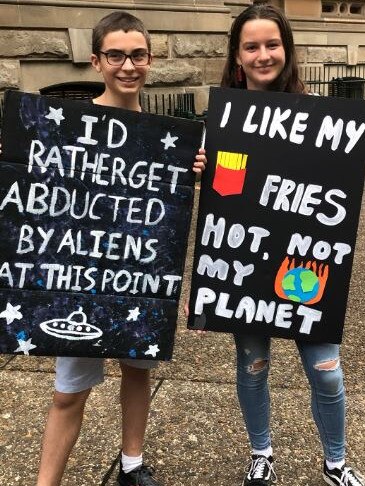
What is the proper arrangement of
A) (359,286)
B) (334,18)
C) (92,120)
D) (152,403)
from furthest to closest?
(334,18), (359,286), (152,403), (92,120)

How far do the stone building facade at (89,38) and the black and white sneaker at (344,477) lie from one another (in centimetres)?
689

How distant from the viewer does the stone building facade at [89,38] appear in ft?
25.4

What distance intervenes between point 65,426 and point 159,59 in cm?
792

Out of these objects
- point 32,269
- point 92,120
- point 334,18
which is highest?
point 334,18

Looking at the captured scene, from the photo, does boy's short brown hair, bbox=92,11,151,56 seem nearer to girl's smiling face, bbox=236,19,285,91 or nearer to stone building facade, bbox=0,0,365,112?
girl's smiling face, bbox=236,19,285,91

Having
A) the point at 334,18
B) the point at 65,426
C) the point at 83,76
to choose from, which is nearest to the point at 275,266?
the point at 65,426

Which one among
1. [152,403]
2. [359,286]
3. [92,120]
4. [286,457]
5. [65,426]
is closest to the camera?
[92,120]

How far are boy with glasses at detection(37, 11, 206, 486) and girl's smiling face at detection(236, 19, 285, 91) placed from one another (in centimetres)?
37

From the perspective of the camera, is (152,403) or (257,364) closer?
(257,364)

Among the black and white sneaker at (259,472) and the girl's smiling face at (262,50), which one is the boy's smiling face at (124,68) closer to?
the girl's smiling face at (262,50)

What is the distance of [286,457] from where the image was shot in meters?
2.63

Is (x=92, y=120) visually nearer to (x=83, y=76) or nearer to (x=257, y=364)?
(x=257, y=364)


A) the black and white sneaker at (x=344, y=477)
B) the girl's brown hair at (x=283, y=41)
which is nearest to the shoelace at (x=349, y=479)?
the black and white sneaker at (x=344, y=477)

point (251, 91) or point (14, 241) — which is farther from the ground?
point (251, 91)
